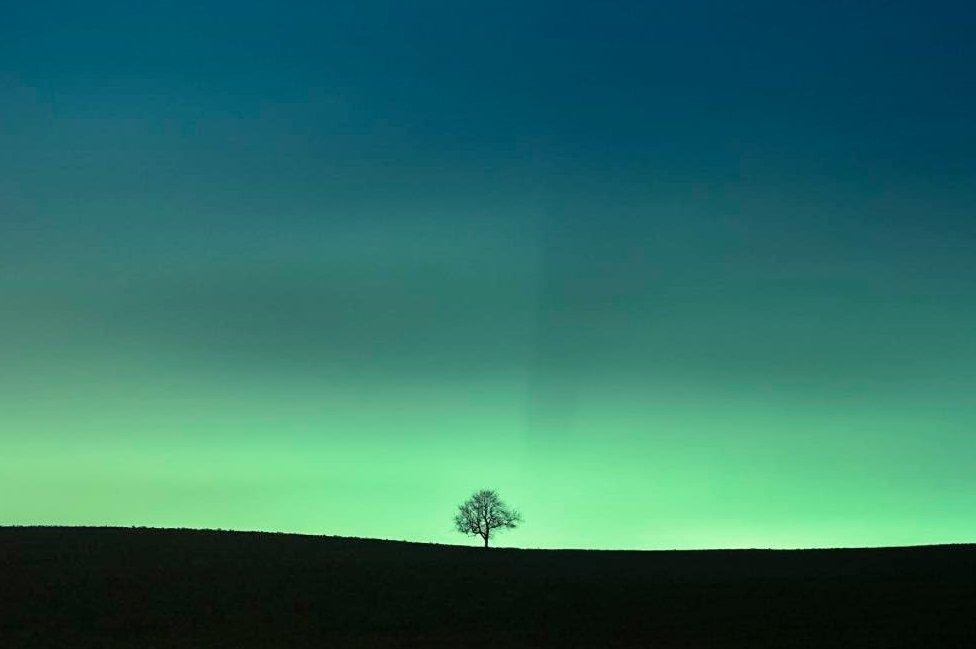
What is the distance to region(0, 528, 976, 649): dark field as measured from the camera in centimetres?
2819

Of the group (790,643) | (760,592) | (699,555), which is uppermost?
(699,555)

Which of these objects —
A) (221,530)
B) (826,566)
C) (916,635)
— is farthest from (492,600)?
(221,530)

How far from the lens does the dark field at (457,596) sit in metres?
28.2

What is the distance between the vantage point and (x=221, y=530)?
49.3 m

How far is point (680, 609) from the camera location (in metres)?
31.8

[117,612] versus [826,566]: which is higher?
[826,566]

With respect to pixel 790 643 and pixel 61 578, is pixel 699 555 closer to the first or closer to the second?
pixel 790 643

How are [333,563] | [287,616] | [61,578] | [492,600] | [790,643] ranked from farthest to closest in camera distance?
[333,563] < [61,578] < [492,600] < [287,616] < [790,643]

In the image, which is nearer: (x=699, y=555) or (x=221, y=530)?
(x=699, y=555)

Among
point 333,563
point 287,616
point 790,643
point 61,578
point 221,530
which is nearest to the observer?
point 790,643

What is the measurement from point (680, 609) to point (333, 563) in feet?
43.0

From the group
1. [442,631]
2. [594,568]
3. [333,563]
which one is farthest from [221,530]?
[442,631]

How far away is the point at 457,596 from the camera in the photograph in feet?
111

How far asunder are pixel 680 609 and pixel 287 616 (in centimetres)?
1036
